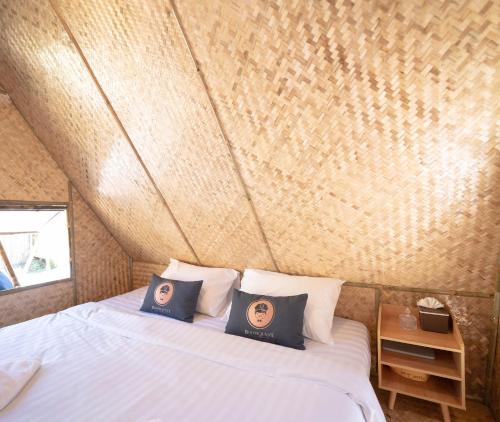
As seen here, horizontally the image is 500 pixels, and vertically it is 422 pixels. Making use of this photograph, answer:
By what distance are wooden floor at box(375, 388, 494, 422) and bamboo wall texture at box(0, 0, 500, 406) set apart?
14 centimetres

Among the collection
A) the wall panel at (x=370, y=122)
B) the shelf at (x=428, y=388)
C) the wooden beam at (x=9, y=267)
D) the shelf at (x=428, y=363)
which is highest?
the wall panel at (x=370, y=122)

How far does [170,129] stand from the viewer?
6.71 ft

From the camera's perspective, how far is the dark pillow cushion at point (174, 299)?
7.73 feet

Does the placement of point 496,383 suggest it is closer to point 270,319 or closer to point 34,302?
point 270,319

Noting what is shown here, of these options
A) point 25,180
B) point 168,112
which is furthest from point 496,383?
point 25,180

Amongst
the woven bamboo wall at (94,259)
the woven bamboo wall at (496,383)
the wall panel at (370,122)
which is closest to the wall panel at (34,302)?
the woven bamboo wall at (94,259)

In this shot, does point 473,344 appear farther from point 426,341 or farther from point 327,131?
point 327,131

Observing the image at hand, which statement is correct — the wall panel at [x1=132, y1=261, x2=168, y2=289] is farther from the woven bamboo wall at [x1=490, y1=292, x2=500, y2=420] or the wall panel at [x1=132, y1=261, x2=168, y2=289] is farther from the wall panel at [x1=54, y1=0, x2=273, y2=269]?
the woven bamboo wall at [x1=490, y1=292, x2=500, y2=420]

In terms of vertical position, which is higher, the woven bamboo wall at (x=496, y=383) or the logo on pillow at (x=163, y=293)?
the logo on pillow at (x=163, y=293)

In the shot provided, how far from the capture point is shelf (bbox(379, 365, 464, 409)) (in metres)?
1.82

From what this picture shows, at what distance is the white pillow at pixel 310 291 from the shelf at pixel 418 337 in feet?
1.21

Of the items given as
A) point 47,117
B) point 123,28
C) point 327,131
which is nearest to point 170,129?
point 123,28

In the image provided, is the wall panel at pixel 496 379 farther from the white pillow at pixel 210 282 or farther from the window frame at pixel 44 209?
the window frame at pixel 44 209

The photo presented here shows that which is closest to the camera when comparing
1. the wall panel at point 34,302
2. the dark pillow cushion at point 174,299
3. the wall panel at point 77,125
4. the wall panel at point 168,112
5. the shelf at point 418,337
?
the wall panel at point 168,112
